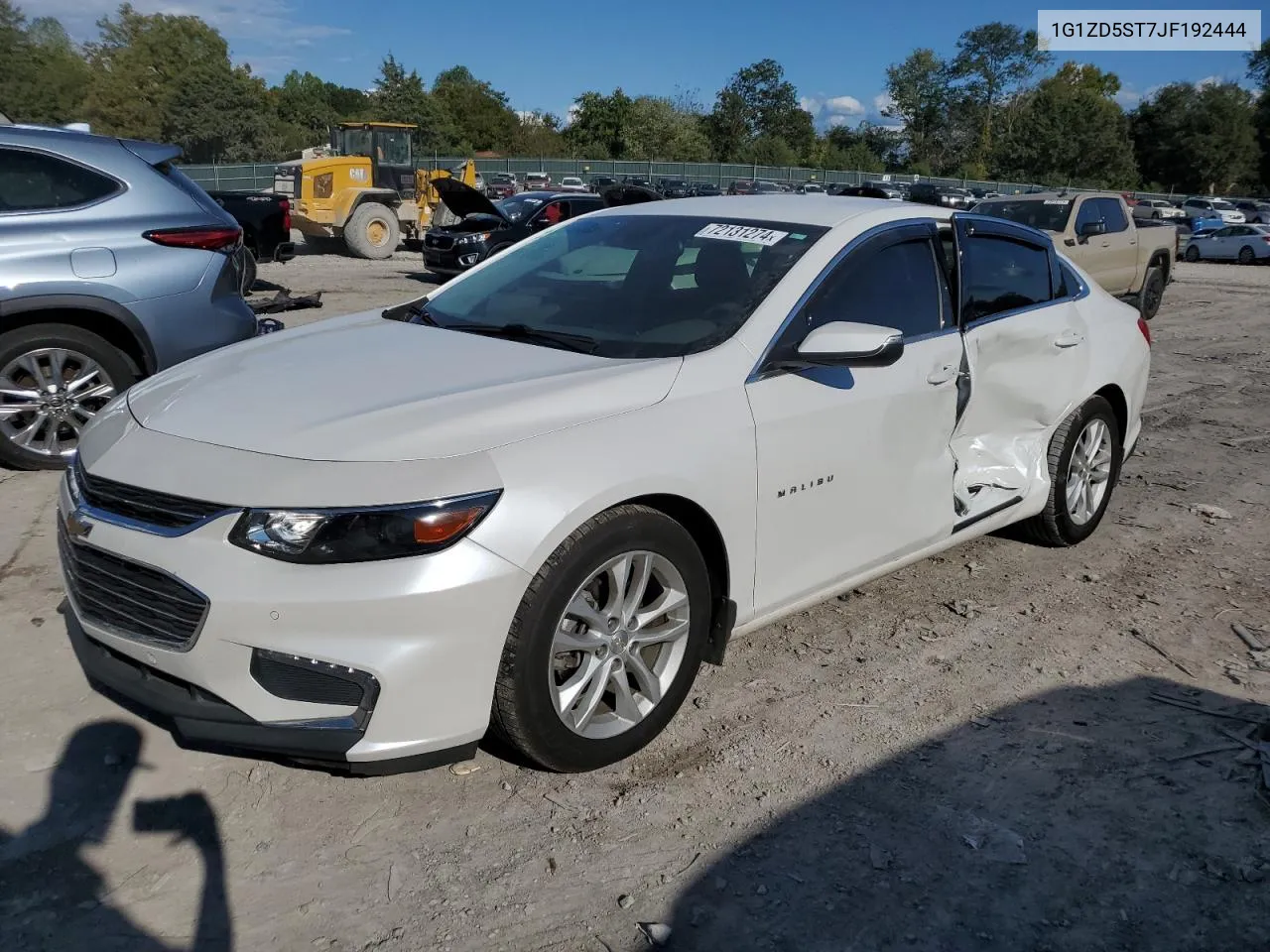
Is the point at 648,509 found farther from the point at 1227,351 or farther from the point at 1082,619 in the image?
the point at 1227,351

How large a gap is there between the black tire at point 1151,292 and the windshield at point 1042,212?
2145mm

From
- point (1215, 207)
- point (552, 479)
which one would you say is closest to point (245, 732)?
point (552, 479)

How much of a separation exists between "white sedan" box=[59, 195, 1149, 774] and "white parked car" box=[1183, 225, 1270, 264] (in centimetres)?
3026

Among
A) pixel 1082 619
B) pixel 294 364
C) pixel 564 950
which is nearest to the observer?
pixel 564 950

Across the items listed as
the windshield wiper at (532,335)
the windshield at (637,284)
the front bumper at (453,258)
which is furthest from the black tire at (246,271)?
the front bumper at (453,258)

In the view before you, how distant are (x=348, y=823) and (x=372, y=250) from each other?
19.3 meters

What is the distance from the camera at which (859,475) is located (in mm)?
3555

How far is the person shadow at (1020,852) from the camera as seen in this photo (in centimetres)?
243

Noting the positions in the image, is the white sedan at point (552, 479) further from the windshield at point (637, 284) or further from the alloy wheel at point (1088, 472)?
the alloy wheel at point (1088, 472)

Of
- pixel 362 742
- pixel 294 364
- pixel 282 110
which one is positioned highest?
pixel 282 110

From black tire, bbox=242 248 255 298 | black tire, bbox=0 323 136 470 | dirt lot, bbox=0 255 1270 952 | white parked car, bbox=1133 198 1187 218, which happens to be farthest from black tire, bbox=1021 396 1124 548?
white parked car, bbox=1133 198 1187 218

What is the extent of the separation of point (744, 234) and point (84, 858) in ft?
9.39

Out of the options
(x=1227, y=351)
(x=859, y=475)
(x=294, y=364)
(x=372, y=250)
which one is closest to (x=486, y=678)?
(x=294, y=364)

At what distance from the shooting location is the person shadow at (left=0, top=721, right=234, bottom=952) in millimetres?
2322
